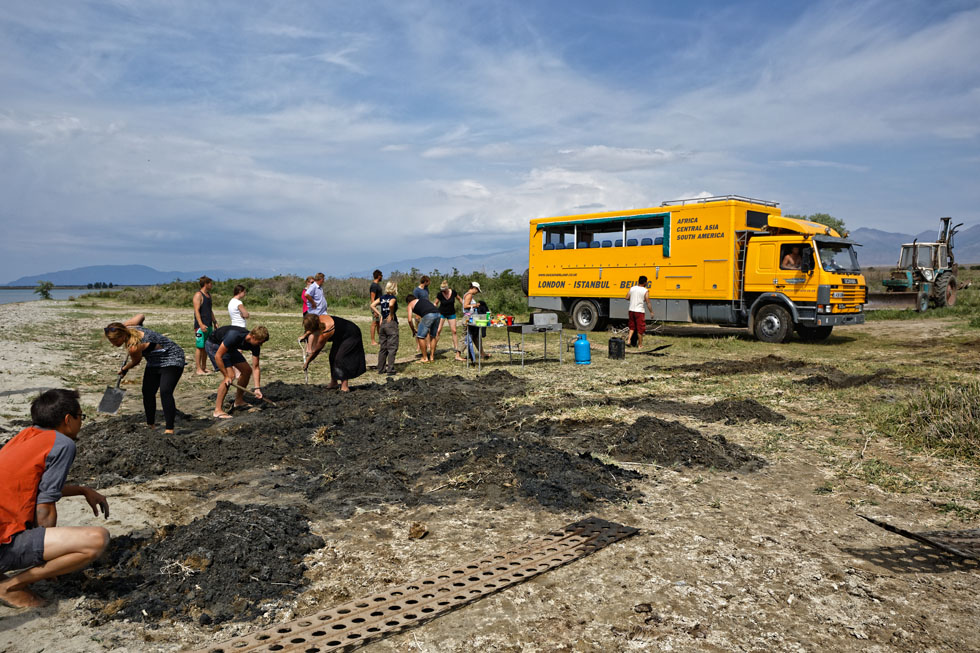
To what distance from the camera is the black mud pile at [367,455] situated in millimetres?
5707

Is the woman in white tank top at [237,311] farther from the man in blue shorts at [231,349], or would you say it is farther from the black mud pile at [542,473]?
the black mud pile at [542,473]

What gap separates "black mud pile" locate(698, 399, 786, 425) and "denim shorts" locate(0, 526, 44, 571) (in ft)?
23.3

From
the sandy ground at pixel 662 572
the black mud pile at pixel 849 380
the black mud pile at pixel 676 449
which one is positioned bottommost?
the sandy ground at pixel 662 572

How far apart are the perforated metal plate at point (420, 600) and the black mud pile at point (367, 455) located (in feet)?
2.58

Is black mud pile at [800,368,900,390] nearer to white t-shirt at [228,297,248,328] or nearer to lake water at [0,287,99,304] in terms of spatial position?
white t-shirt at [228,297,248,328]

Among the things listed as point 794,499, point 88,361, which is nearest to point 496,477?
point 794,499

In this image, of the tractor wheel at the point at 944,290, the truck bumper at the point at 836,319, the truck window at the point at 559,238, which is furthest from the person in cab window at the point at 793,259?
the tractor wheel at the point at 944,290

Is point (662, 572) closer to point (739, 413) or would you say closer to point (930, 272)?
point (739, 413)

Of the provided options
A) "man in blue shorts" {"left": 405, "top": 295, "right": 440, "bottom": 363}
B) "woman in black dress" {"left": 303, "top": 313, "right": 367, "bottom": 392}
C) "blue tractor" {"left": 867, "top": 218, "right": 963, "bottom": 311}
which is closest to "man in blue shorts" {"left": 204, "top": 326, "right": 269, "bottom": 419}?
"woman in black dress" {"left": 303, "top": 313, "right": 367, "bottom": 392}

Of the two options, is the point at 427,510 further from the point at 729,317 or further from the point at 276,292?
the point at 276,292

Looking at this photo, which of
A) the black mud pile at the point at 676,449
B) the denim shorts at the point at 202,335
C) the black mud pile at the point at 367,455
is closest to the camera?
the black mud pile at the point at 367,455

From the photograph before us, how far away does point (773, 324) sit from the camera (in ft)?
55.5

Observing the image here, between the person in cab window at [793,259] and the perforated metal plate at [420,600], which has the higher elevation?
the person in cab window at [793,259]

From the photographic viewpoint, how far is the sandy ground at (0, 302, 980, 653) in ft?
11.3
